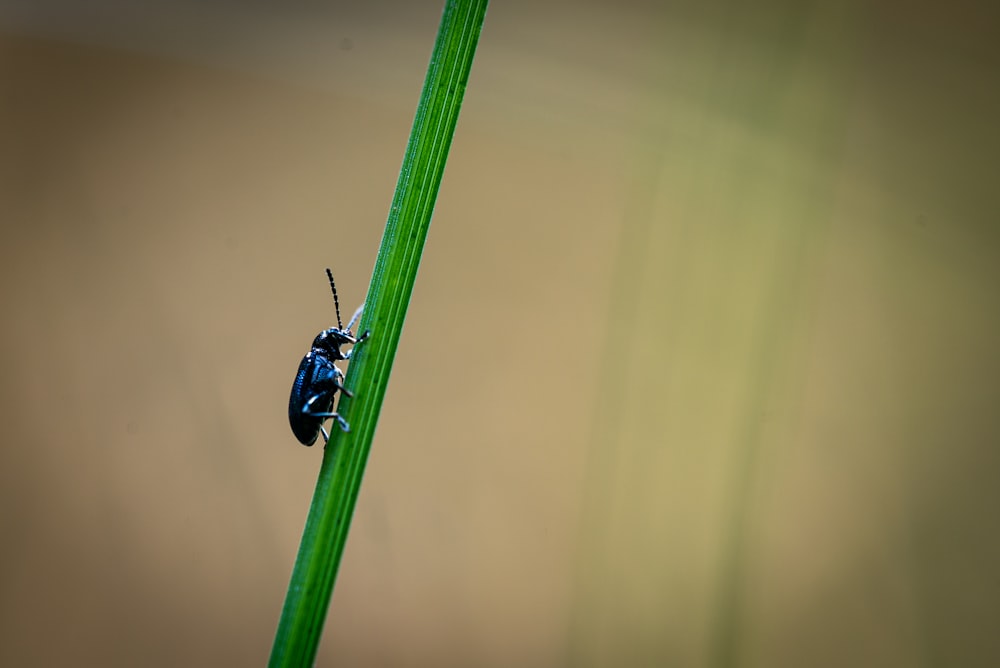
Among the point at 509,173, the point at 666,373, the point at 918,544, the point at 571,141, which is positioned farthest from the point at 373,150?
the point at 918,544

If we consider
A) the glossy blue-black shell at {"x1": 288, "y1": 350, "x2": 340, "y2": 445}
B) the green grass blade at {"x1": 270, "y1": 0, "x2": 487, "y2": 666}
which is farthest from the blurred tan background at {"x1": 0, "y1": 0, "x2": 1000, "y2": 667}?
the green grass blade at {"x1": 270, "y1": 0, "x2": 487, "y2": 666}

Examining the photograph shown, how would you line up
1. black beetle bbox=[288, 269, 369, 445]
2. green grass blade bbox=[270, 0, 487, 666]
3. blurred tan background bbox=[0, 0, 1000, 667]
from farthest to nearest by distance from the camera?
blurred tan background bbox=[0, 0, 1000, 667], black beetle bbox=[288, 269, 369, 445], green grass blade bbox=[270, 0, 487, 666]

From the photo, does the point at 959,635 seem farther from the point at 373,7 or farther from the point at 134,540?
the point at 373,7

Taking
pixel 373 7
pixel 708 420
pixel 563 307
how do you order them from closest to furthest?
pixel 708 420, pixel 563 307, pixel 373 7

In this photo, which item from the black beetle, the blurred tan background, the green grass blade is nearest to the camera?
the green grass blade

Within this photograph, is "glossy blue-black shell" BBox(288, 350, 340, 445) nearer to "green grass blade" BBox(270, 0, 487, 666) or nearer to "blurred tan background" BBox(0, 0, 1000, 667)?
"green grass blade" BBox(270, 0, 487, 666)

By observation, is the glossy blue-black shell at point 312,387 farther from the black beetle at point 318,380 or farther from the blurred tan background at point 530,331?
the blurred tan background at point 530,331

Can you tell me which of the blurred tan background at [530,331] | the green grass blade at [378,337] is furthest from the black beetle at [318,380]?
the blurred tan background at [530,331]
